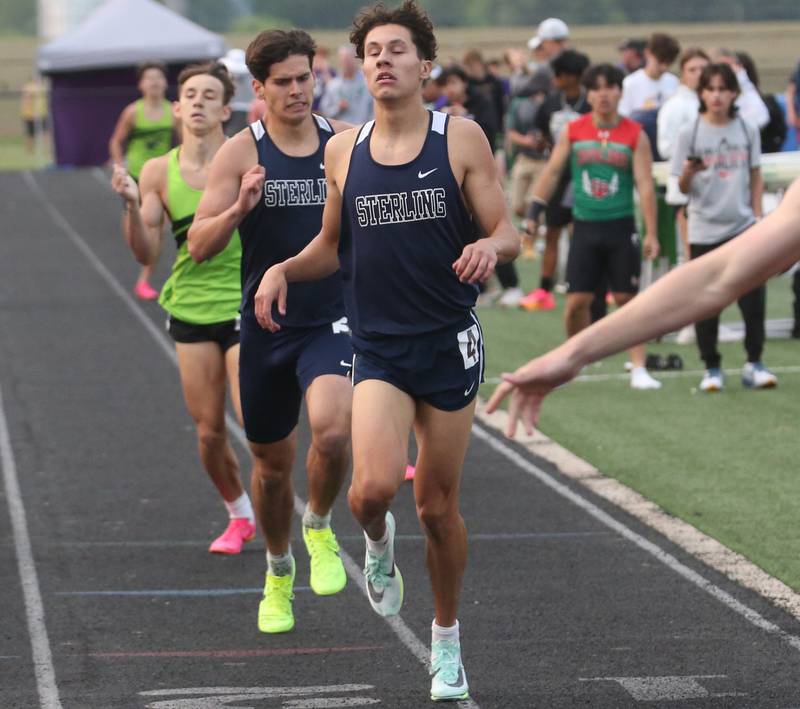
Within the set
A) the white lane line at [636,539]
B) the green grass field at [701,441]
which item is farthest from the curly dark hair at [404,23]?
the green grass field at [701,441]

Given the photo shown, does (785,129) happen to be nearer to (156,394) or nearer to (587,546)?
(156,394)

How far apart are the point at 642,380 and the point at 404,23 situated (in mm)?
6787

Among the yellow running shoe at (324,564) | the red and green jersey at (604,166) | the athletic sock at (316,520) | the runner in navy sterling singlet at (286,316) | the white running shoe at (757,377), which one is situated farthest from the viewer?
the white running shoe at (757,377)

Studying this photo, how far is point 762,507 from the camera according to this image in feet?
→ 28.3

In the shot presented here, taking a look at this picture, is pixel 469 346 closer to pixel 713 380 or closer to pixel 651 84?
pixel 713 380

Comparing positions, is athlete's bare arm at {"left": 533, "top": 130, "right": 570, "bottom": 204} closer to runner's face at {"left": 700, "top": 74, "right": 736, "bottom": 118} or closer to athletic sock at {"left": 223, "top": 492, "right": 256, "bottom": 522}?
runner's face at {"left": 700, "top": 74, "right": 736, "bottom": 118}

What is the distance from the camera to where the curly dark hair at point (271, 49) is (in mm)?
6488

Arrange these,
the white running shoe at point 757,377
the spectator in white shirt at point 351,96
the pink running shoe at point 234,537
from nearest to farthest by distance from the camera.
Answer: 1. the pink running shoe at point 234,537
2. the white running shoe at point 757,377
3. the spectator in white shirt at point 351,96

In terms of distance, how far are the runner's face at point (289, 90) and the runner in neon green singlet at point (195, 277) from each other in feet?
3.88

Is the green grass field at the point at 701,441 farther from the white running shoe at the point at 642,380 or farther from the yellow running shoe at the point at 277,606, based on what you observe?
the yellow running shoe at the point at 277,606

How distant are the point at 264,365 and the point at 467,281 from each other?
144cm

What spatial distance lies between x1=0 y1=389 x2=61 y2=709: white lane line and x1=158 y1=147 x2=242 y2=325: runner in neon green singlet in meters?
1.33

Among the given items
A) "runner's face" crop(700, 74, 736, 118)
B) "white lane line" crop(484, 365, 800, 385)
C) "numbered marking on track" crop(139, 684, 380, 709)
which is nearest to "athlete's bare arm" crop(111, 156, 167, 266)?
"numbered marking on track" crop(139, 684, 380, 709)

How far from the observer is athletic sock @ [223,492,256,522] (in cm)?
791
